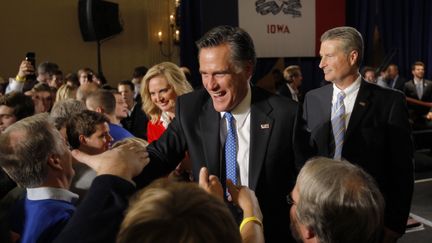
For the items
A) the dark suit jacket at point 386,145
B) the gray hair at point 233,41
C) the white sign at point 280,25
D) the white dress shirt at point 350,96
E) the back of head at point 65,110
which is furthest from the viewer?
the white sign at point 280,25

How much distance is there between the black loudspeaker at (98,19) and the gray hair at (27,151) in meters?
5.66

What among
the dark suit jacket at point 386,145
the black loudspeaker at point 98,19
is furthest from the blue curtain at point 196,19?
the dark suit jacket at point 386,145

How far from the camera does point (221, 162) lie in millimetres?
1587

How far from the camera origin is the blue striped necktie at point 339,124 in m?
2.09

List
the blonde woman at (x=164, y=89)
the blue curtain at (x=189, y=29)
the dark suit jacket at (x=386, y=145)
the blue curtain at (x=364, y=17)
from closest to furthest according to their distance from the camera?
the dark suit jacket at (x=386, y=145)
the blonde woman at (x=164, y=89)
the blue curtain at (x=189, y=29)
the blue curtain at (x=364, y=17)

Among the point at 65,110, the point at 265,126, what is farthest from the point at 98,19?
the point at 265,126

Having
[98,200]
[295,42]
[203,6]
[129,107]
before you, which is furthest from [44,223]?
[295,42]

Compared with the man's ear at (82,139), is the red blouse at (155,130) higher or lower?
lower

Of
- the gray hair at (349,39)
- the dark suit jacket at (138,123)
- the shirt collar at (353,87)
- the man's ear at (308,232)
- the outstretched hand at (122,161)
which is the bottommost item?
the dark suit jacket at (138,123)

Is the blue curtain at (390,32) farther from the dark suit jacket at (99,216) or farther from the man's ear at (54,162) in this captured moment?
the dark suit jacket at (99,216)

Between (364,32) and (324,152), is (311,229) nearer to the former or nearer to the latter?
(324,152)

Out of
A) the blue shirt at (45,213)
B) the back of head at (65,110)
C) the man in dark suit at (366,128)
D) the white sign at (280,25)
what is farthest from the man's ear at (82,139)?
the white sign at (280,25)

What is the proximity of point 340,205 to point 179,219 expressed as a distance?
490mm

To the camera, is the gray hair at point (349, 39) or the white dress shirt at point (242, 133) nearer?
the white dress shirt at point (242, 133)
